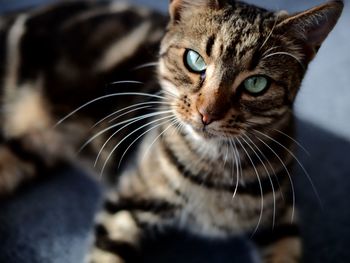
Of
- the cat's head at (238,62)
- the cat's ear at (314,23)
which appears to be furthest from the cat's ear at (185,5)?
the cat's ear at (314,23)

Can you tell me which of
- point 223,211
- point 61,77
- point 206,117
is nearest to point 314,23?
point 206,117

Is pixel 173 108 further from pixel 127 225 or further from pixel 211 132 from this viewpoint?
pixel 127 225

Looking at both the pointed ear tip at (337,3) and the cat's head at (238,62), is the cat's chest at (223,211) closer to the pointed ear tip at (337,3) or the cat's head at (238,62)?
the cat's head at (238,62)

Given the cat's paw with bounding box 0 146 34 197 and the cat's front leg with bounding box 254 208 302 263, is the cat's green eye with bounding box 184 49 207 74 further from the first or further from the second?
the cat's paw with bounding box 0 146 34 197

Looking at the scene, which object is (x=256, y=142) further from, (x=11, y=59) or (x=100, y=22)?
(x=11, y=59)

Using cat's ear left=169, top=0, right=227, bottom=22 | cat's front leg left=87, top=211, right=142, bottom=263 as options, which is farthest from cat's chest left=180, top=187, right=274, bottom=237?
cat's ear left=169, top=0, right=227, bottom=22
